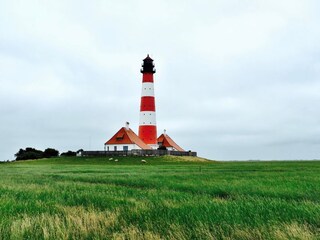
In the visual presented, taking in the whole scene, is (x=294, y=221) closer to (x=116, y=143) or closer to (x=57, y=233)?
(x=57, y=233)

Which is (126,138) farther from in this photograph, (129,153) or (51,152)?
(51,152)

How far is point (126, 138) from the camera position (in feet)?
276

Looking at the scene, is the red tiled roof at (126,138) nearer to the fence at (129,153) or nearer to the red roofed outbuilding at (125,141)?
the red roofed outbuilding at (125,141)

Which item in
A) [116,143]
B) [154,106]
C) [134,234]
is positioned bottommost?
[134,234]

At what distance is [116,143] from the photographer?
8569 centimetres

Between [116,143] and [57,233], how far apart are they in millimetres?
79967

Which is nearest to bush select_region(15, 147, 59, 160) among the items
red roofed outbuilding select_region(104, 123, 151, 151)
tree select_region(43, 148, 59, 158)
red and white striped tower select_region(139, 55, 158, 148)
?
tree select_region(43, 148, 59, 158)

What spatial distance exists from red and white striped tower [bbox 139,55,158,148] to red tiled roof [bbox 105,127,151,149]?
1.29 m

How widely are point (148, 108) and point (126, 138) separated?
929 cm

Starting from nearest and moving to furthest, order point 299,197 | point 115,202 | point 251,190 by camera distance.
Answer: point 115,202
point 299,197
point 251,190

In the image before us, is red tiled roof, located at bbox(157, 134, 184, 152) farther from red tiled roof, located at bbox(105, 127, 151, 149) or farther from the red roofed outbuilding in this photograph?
red tiled roof, located at bbox(105, 127, 151, 149)

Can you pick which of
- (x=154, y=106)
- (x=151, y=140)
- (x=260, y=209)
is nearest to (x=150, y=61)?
(x=154, y=106)

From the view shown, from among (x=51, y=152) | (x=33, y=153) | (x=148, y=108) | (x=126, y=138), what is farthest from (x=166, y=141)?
(x=33, y=153)

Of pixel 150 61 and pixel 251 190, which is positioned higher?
pixel 150 61
